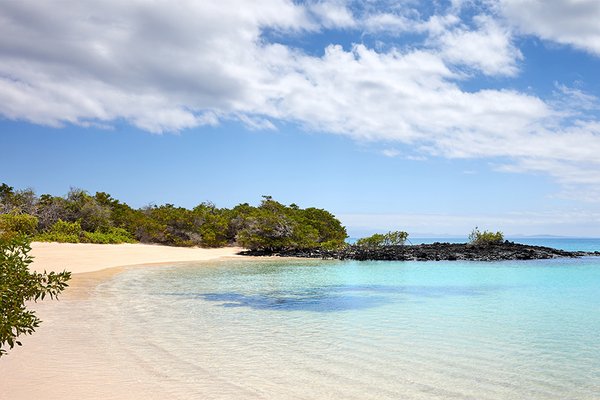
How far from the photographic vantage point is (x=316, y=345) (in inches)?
373

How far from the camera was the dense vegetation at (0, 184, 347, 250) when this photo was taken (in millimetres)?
43062

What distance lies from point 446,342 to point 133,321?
307 inches

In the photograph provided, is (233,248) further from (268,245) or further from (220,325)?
(220,325)

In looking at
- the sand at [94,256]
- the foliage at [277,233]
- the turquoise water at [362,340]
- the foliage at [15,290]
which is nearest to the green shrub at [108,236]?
the sand at [94,256]

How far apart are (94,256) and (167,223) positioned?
1797cm

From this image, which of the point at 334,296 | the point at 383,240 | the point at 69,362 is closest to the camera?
the point at 69,362

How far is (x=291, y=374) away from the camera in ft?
24.5

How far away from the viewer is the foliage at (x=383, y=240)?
1924 inches

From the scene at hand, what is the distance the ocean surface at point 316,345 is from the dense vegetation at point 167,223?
2679cm

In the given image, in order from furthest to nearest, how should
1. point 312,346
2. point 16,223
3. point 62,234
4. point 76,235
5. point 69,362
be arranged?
point 76,235
point 62,234
point 16,223
point 312,346
point 69,362

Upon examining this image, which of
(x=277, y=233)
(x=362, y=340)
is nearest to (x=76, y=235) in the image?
(x=277, y=233)

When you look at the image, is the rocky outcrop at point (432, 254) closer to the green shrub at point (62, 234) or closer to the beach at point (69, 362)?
the green shrub at point (62, 234)

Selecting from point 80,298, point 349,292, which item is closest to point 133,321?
point 80,298

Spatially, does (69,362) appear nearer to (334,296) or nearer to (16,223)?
(334,296)
